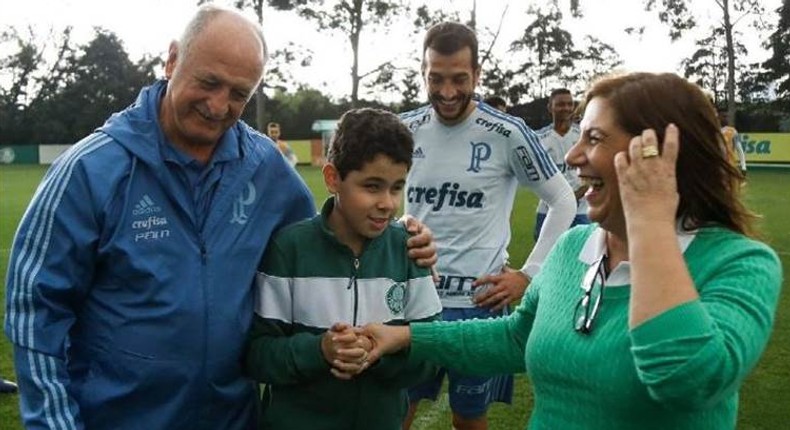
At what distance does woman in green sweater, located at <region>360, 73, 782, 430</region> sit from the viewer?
1741 millimetres

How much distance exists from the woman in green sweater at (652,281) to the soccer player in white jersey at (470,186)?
2083 mm

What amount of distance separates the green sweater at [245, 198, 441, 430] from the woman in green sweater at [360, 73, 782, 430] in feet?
1.72

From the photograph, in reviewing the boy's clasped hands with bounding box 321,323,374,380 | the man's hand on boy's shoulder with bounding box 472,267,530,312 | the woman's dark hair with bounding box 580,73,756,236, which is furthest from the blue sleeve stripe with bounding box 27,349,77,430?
the man's hand on boy's shoulder with bounding box 472,267,530,312

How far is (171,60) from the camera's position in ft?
8.36

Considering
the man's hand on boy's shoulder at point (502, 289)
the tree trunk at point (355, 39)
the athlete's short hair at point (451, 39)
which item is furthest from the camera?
the tree trunk at point (355, 39)

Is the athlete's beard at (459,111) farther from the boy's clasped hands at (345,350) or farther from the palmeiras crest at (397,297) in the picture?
the boy's clasped hands at (345,350)

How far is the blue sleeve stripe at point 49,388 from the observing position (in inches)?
89.7

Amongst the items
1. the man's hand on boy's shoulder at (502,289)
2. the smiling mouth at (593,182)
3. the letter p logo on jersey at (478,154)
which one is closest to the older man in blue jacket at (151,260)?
the smiling mouth at (593,182)

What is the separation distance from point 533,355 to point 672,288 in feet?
1.85

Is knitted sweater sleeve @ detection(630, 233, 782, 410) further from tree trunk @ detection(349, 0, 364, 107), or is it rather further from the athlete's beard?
tree trunk @ detection(349, 0, 364, 107)

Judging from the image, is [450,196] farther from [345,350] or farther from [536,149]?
[345,350]

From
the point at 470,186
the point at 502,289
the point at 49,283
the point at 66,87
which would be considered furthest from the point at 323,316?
the point at 66,87

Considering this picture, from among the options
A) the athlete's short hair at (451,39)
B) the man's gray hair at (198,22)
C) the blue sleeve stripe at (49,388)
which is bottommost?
the blue sleeve stripe at (49,388)

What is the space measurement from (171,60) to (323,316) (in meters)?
0.85
